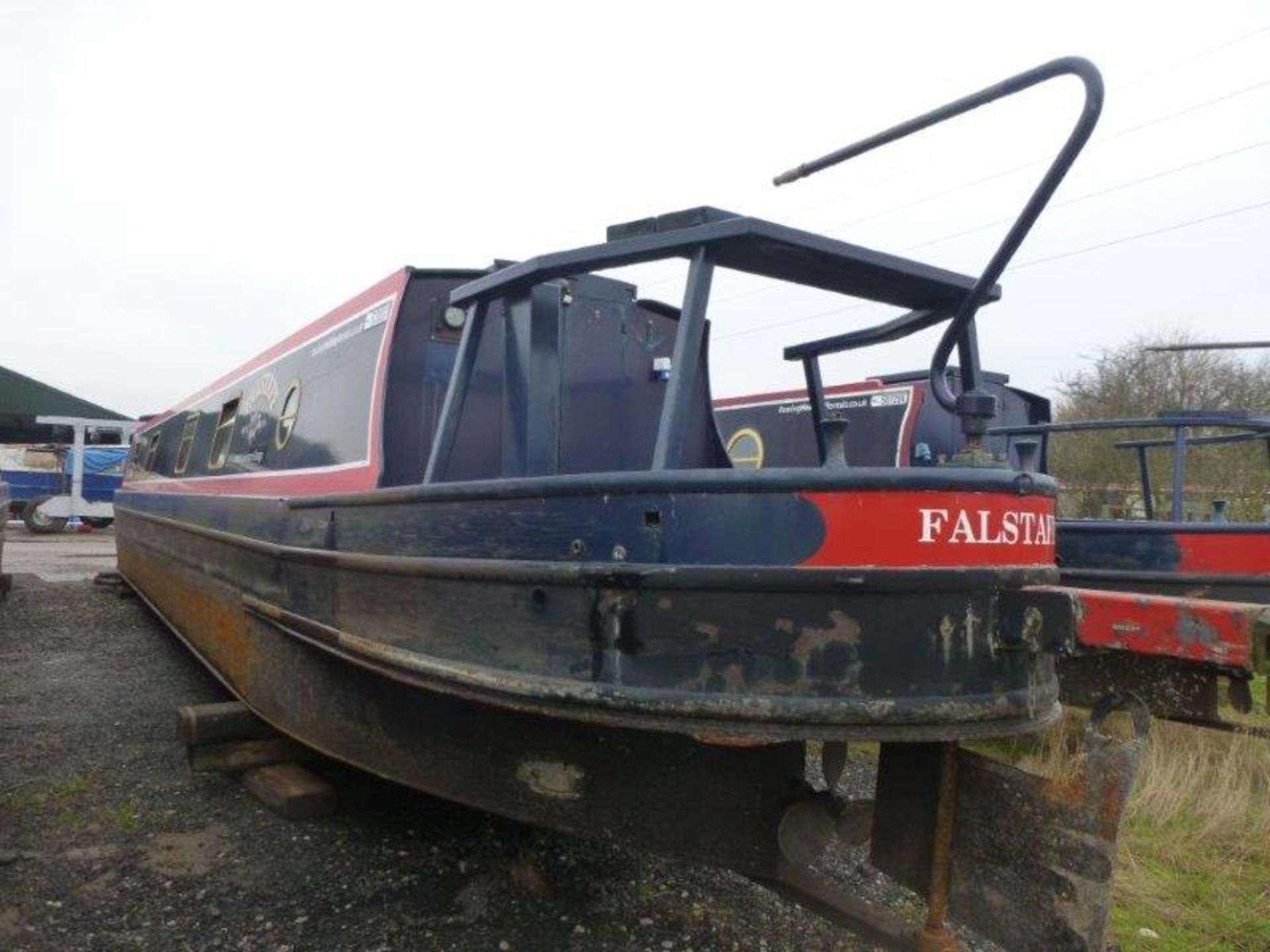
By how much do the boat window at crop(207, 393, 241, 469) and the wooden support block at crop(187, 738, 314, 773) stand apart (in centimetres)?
256

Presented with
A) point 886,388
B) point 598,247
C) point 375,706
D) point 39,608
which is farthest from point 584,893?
point 39,608

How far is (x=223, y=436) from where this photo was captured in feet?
22.8

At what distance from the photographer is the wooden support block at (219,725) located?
4.36 metres

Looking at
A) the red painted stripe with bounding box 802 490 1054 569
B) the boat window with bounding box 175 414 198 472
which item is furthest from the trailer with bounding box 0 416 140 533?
the red painted stripe with bounding box 802 490 1054 569

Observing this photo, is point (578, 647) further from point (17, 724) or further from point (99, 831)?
point (17, 724)

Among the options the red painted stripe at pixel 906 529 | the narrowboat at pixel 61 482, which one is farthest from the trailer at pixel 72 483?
the red painted stripe at pixel 906 529

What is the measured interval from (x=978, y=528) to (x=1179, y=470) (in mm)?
4673

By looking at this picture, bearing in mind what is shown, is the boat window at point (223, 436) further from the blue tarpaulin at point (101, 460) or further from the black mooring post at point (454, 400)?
the blue tarpaulin at point (101, 460)

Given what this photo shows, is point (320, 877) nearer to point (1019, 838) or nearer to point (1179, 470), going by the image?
point (1019, 838)

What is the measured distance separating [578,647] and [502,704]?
29cm

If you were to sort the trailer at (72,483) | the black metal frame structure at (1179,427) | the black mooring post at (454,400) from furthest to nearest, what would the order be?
the trailer at (72,483) → the black metal frame structure at (1179,427) → the black mooring post at (454,400)

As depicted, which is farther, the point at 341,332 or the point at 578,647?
the point at 341,332

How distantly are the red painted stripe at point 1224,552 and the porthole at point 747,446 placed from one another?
13.0 feet

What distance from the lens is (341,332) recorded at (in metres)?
4.78
